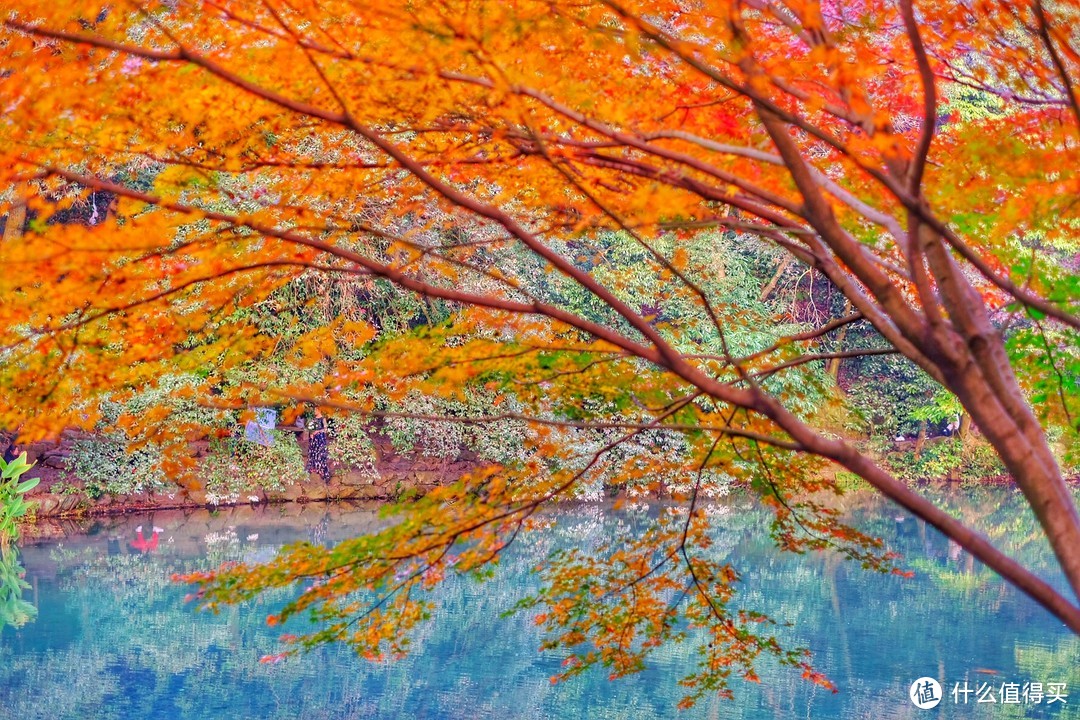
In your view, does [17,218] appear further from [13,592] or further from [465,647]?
[465,647]

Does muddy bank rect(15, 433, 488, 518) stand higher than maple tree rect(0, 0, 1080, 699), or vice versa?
maple tree rect(0, 0, 1080, 699)

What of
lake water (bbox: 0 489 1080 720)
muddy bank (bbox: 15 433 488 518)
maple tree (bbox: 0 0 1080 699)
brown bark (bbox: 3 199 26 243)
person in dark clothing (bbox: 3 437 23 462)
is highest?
brown bark (bbox: 3 199 26 243)

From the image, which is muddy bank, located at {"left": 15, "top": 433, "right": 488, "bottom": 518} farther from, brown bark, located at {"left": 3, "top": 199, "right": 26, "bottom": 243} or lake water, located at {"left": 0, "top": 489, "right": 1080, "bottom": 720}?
brown bark, located at {"left": 3, "top": 199, "right": 26, "bottom": 243}

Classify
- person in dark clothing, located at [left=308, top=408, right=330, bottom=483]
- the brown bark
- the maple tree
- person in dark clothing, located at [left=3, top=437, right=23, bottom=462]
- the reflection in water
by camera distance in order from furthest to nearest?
person in dark clothing, located at [left=308, top=408, right=330, bottom=483], the brown bark, person in dark clothing, located at [left=3, top=437, right=23, bottom=462], the reflection in water, the maple tree

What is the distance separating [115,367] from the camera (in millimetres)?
3291

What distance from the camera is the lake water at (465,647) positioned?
22.2 ft

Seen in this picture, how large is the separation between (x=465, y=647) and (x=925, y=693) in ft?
10.2

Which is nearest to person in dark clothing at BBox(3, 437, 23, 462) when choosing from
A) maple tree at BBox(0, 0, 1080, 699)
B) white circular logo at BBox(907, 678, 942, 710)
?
maple tree at BBox(0, 0, 1080, 699)

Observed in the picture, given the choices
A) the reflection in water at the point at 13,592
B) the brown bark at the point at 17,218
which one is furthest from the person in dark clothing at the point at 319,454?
the brown bark at the point at 17,218

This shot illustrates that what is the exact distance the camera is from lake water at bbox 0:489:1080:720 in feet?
22.2

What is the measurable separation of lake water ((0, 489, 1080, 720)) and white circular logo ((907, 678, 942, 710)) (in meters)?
0.05

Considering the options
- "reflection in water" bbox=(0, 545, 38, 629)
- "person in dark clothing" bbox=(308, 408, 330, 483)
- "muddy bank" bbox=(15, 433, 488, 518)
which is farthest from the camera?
"person in dark clothing" bbox=(308, 408, 330, 483)

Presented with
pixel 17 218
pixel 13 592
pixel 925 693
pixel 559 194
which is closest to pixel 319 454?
pixel 13 592

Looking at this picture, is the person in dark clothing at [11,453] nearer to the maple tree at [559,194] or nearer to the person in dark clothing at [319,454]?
the person in dark clothing at [319,454]
